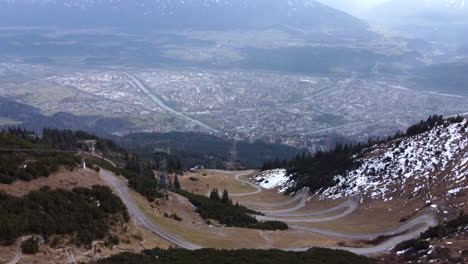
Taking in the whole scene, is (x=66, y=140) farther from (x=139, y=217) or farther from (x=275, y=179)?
(x=139, y=217)

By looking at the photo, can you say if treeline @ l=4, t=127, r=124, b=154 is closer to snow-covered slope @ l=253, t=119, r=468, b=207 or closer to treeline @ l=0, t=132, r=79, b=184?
treeline @ l=0, t=132, r=79, b=184

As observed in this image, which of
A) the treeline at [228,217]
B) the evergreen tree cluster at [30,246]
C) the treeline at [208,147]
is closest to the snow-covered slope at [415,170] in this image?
the treeline at [228,217]

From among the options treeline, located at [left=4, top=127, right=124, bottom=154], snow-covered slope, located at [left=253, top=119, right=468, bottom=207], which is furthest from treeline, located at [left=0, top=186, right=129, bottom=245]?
treeline, located at [left=4, top=127, right=124, bottom=154]

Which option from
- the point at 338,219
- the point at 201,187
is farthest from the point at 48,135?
the point at 338,219

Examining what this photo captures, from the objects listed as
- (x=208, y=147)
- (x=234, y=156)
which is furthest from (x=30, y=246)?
(x=208, y=147)

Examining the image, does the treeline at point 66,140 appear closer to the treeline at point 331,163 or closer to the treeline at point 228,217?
the treeline at point 331,163
